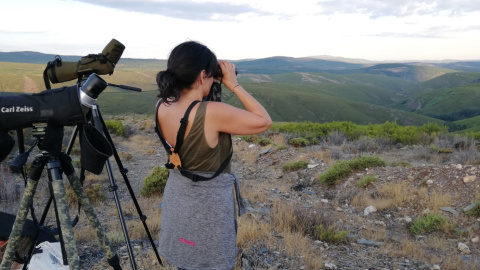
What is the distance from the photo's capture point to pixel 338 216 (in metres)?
5.99

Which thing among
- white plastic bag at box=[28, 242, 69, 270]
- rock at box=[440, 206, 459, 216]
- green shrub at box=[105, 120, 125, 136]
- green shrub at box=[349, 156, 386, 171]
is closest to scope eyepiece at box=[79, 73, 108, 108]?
white plastic bag at box=[28, 242, 69, 270]

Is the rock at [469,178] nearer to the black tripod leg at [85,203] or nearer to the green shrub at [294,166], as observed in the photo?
the green shrub at [294,166]

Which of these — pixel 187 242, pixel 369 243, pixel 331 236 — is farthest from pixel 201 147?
pixel 369 243

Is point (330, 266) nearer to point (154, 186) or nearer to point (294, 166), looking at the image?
point (154, 186)

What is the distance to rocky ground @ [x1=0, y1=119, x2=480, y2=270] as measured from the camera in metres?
4.15

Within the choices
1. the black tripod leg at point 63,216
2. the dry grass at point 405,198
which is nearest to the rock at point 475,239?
the dry grass at point 405,198

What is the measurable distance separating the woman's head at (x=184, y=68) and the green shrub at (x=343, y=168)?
648cm

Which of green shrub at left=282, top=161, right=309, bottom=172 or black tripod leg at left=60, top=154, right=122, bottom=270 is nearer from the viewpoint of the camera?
black tripod leg at left=60, top=154, right=122, bottom=270

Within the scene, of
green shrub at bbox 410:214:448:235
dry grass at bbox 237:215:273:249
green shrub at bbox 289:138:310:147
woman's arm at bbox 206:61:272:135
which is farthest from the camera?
green shrub at bbox 289:138:310:147

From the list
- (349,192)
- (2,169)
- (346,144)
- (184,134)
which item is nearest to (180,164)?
(184,134)

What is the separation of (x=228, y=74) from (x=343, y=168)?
6671mm

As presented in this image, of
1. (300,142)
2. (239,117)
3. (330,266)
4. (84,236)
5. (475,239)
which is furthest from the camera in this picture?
(300,142)

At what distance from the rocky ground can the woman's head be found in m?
2.35

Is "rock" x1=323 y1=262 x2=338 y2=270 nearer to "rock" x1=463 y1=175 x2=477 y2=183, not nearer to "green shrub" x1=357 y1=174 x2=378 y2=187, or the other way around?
"green shrub" x1=357 y1=174 x2=378 y2=187
